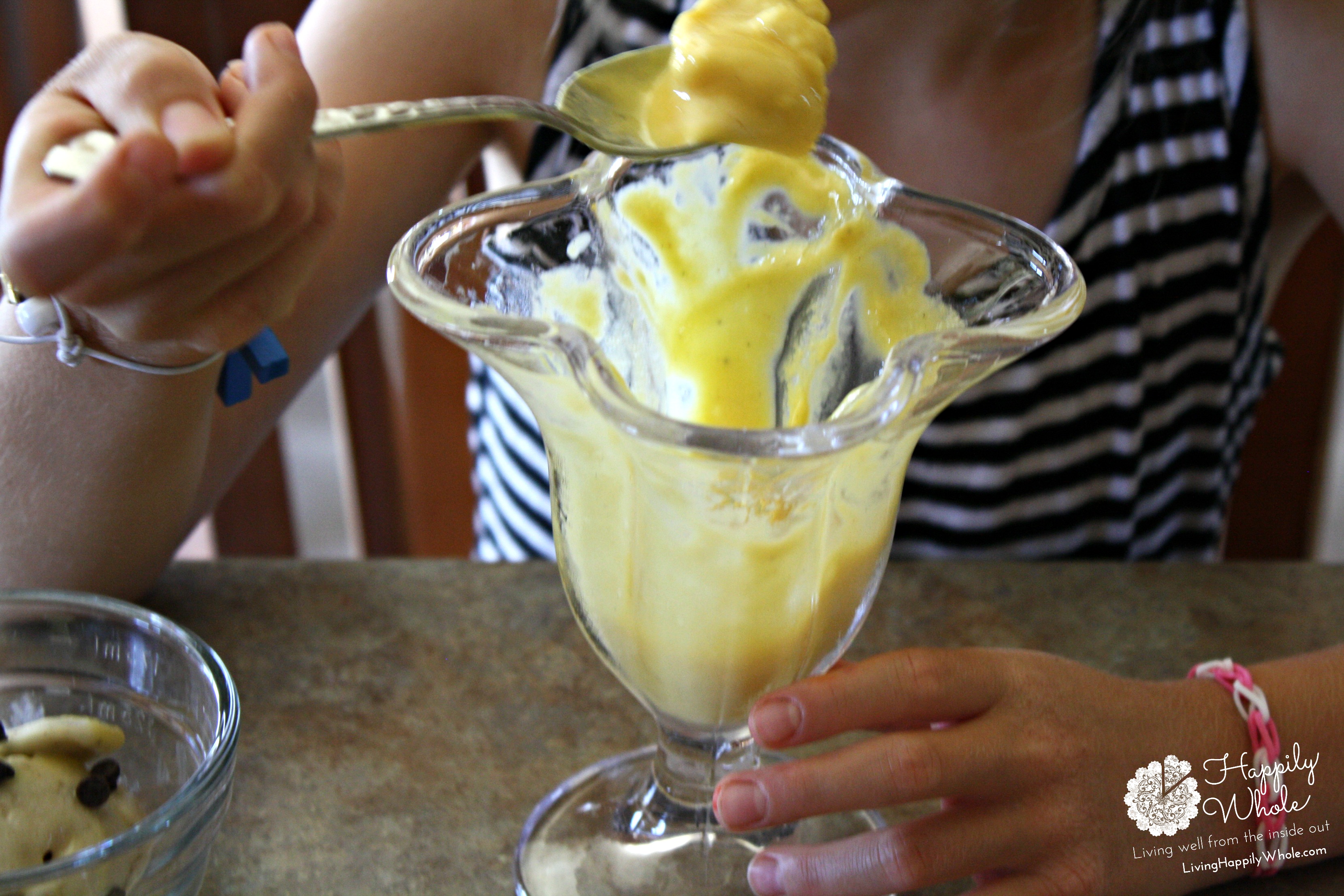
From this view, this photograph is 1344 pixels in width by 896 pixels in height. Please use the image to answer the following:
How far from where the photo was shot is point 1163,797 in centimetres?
51

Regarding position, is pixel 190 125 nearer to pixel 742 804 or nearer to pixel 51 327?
pixel 51 327

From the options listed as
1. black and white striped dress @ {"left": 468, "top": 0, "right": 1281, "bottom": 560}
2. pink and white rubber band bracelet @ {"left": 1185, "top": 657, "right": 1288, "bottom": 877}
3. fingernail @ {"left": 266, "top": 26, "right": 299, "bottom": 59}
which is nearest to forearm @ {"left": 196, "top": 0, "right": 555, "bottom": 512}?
black and white striped dress @ {"left": 468, "top": 0, "right": 1281, "bottom": 560}

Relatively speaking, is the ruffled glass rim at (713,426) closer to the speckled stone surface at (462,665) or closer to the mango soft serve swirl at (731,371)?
the mango soft serve swirl at (731,371)

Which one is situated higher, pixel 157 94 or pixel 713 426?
pixel 157 94

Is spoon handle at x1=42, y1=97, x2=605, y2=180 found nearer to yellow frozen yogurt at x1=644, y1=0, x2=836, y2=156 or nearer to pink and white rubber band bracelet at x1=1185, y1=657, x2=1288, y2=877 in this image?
yellow frozen yogurt at x1=644, y1=0, x2=836, y2=156

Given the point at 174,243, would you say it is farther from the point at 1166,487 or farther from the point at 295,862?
the point at 1166,487

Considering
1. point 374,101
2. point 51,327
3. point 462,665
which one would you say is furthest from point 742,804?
point 374,101

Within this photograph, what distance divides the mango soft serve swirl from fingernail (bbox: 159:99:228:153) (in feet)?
0.40

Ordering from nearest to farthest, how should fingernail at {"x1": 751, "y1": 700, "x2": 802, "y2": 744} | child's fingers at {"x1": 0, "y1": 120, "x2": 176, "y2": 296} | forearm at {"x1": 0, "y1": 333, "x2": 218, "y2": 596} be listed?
child's fingers at {"x1": 0, "y1": 120, "x2": 176, "y2": 296}
fingernail at {"x1": 751, "y1": 700, "x2": 802, "y2": 744}
forearm at {"x1": 0, "y1": 333, "x2": 218, "y2": 596}

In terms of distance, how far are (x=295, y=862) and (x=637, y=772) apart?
0.16 metres

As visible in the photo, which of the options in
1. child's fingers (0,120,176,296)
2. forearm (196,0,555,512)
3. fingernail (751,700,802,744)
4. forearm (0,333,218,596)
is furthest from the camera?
forearm (196,0,555,512)

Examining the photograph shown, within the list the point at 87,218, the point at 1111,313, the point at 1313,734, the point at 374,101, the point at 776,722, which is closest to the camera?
the point at 87,218

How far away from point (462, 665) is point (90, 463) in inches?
8.7

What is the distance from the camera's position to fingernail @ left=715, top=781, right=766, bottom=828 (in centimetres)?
45
